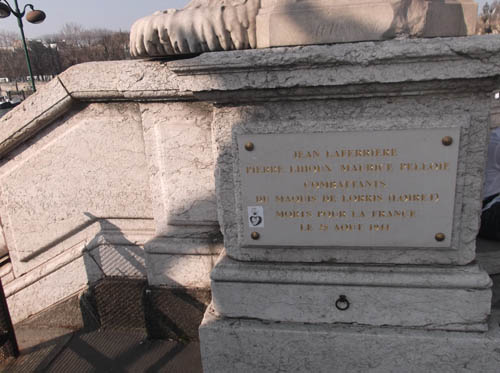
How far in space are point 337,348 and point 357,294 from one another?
30cm

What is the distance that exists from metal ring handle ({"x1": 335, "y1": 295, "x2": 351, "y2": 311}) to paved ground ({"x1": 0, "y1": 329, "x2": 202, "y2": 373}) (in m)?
1.00

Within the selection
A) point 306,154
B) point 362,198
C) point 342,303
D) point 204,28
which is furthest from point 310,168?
point 204,28

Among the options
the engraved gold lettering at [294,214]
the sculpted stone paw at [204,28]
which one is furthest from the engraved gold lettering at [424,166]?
the sculpted stone paw at [204,28]

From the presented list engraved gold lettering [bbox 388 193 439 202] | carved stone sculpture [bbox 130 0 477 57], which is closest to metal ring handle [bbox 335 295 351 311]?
engraved gold lettering [bbox 388 193 439 202]

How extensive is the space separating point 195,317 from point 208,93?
154 cm

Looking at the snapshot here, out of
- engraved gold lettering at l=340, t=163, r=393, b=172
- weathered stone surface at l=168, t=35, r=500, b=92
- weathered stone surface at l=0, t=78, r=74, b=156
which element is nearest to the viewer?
weathered stone surface at l=168, t=35, r=500, b=92

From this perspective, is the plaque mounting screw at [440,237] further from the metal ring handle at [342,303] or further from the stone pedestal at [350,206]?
the metal ring handle at [342,303]

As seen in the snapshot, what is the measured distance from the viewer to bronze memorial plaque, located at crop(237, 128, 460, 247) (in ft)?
5.67

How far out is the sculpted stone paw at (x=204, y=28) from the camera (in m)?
1.86

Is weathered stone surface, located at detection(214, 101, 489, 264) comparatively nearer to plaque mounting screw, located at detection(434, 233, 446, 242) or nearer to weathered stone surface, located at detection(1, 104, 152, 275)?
plaque mounting screw, located at detection(434, 233, 446, 242)

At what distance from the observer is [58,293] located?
2.80 meters

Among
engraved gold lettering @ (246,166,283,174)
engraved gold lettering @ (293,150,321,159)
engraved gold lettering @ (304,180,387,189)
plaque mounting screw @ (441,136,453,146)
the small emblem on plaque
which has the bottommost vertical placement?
the small emblem on plaque

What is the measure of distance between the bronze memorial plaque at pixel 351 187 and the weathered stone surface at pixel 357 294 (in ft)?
0.49

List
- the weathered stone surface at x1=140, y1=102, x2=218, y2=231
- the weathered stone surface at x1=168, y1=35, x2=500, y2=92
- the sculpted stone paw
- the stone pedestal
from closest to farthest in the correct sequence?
the weathered stone surface at x1=168, y1=35, x2=500, y2=92 < the stone pedestal < the sculpted stone paw < the weathered stone surface at x1=140, y1=102, x2=218, y2=231
